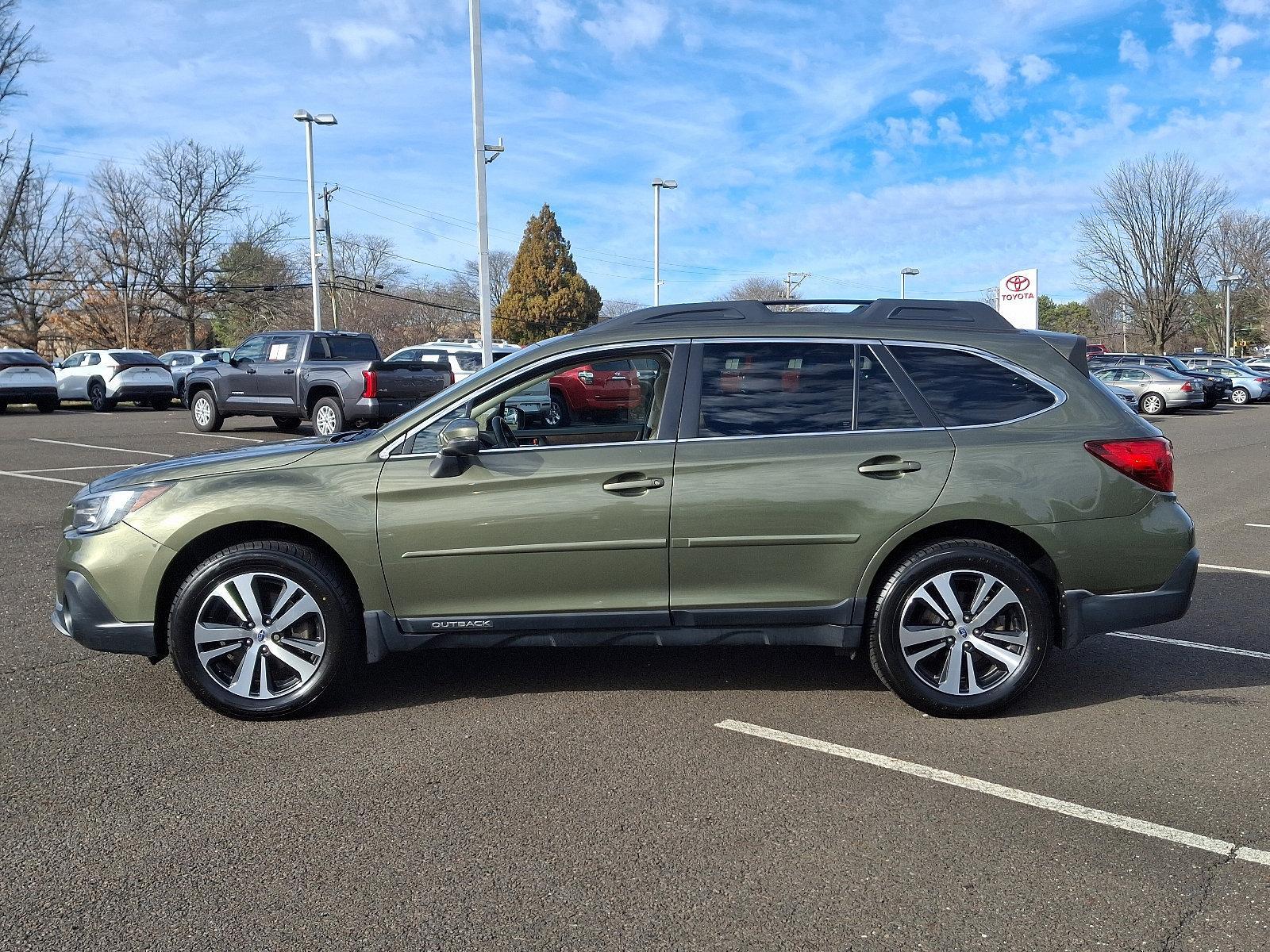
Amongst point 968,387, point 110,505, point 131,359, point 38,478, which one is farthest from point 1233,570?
point 131,359

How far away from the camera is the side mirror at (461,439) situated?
4289 millimetres

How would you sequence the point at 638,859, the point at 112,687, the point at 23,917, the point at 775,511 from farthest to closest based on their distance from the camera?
the point at 112,687 → the point at 775,511 → the point at 638,859 → the point at 23,917

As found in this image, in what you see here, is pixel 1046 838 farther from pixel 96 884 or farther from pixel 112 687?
pixel 112 687

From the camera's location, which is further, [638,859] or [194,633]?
[194,633]

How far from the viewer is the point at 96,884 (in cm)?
305

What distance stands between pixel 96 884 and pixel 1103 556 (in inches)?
155

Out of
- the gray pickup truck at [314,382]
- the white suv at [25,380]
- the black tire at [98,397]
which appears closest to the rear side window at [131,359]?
the black tire at [98,397]

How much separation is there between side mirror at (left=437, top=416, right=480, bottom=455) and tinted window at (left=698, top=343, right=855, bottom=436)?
962 mm

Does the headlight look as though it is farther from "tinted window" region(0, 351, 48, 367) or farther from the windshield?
the windshield

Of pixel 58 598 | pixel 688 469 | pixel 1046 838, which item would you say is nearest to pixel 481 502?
pixel 688 469

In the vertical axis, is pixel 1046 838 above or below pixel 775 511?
below

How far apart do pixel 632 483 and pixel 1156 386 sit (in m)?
31.4

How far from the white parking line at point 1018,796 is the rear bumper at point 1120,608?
1.01 metres

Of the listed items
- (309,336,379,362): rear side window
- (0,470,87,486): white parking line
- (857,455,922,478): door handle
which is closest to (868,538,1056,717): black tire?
(857,455,922,478): door handle
